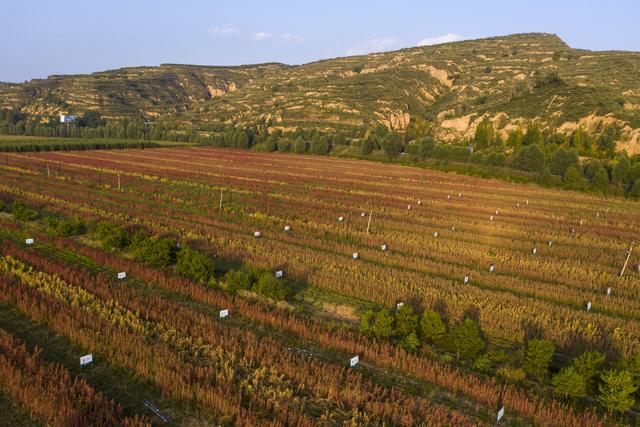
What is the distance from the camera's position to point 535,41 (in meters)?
187

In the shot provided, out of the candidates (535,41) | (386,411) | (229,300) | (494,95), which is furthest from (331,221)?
(535,41)

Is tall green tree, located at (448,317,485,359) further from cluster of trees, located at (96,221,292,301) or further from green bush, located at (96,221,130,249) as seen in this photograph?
green bush, located at (96,221,130,249)

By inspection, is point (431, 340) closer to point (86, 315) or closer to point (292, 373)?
point (292, 373)

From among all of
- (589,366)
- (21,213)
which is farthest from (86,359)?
(21,213)

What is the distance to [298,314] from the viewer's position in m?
12.4

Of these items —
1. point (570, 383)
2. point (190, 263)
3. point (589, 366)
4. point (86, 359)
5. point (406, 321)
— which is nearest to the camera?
point (570, 383)

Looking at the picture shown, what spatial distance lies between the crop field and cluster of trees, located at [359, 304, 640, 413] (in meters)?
0.21

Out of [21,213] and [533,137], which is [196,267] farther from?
[533,137]

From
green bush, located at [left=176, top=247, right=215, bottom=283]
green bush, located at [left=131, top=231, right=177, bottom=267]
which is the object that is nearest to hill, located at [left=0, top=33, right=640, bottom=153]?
green bush, located at [left=176, top=247, right=215, bottom=283]

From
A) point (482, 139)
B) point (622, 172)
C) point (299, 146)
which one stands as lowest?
point (622, 172)

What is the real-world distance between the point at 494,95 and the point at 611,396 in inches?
4391

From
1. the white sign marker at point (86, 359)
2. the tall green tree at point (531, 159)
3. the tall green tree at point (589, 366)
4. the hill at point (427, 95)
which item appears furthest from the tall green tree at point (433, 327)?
the hill at point (427, 95)

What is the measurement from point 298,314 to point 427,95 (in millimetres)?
131295

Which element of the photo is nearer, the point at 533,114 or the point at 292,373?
the point at 292,373
